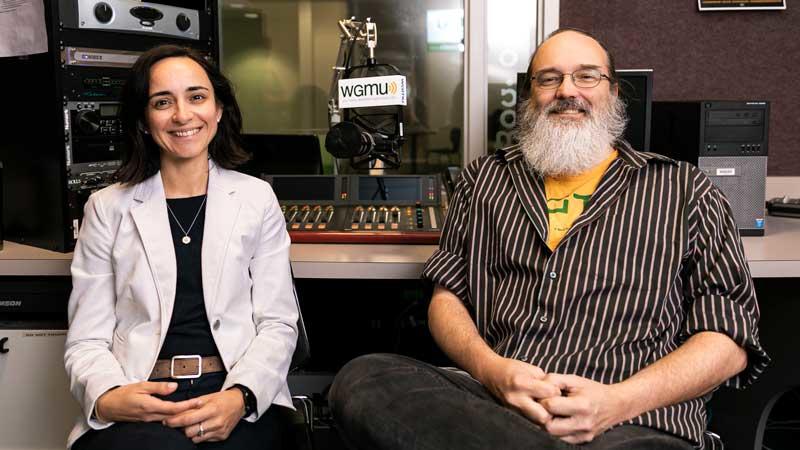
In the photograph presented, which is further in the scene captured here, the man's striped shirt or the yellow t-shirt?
the yellow t-shirt

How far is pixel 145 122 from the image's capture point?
1.44m

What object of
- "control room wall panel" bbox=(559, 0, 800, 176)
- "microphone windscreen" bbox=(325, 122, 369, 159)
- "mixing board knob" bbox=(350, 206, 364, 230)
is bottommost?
"mixing board knob" bbox=(350, 206, 364, 230)

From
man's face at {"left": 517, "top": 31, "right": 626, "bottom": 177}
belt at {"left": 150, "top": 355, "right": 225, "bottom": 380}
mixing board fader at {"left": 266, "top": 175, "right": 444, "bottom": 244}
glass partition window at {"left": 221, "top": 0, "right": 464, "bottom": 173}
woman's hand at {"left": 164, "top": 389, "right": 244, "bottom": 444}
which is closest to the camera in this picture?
woman's hand at {"left": 164, "top": 389, "right": 244, "bottom": 444}

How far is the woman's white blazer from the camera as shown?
1.34m

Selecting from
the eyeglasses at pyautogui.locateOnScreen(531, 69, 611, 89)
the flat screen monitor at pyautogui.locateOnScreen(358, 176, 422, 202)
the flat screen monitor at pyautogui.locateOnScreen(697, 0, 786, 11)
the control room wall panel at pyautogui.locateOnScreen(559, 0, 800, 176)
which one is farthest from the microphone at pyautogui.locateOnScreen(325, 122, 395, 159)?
the flat screen monitor at pyautogui.locateOnScreen(697, 0, 786, 11)

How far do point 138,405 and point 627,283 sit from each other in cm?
85

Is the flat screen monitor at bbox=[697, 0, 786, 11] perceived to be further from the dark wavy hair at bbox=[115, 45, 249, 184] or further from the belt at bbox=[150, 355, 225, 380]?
the belt at bbox=[150, 355, 225, 380]

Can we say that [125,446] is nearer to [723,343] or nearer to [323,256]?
[323,256]

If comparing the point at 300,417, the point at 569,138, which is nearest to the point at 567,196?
the point at 569,138

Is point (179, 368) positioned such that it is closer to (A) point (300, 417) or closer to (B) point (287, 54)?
(A) point (300, 417)

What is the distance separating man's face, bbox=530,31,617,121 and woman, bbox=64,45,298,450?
0.60 m

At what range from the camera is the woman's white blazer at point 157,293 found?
4.41 ft

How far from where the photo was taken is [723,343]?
4.14ft

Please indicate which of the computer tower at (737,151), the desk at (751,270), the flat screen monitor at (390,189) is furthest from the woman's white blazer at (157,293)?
the computer tower at (737,151)
